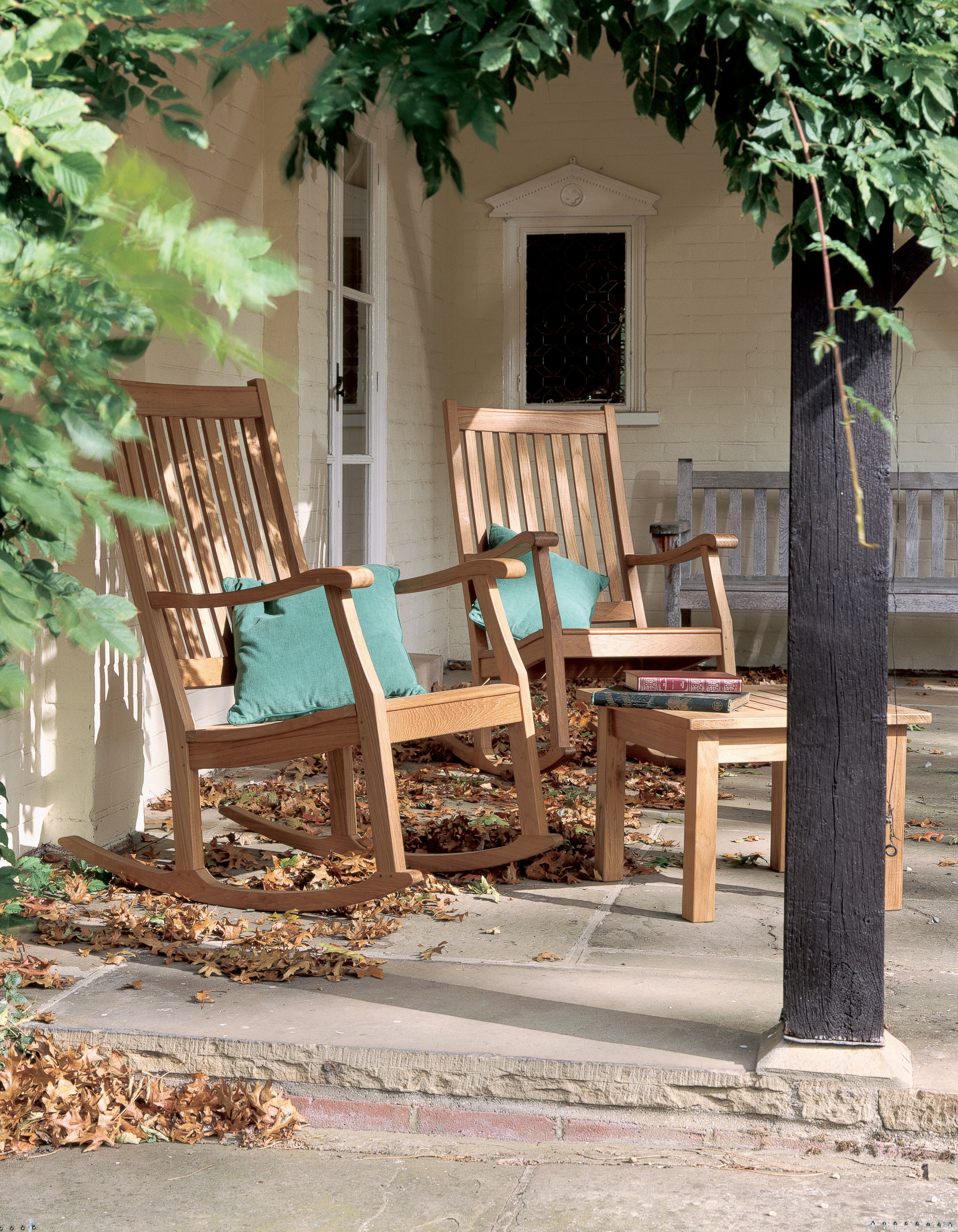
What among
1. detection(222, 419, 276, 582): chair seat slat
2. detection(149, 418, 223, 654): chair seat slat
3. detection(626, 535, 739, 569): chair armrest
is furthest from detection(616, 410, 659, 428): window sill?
detection(149, 418, 223, 654): chair seat slat

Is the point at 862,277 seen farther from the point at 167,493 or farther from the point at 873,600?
the point at 167,493

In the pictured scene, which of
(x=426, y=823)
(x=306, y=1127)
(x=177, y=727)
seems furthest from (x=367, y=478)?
(x=306, y=1127)

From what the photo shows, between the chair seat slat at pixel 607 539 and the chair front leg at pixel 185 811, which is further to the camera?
the chair seat slat at pixel 607 539

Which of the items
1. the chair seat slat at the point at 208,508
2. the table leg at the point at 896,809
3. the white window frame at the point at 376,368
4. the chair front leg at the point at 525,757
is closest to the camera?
the table leg at the point at 896,809

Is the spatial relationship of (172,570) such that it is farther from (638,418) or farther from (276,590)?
(638,418)

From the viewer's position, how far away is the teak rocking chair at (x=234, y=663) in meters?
2.17

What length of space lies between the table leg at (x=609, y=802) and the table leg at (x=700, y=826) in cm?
27

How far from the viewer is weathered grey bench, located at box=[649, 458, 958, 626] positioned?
5473 mm

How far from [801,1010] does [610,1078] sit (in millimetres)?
249

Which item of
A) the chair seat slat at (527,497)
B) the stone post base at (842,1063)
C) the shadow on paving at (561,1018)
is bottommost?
the shadow on paving at (561,1018)

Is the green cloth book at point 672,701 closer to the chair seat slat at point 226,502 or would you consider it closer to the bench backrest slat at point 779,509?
the chair seat slat at point 226,502

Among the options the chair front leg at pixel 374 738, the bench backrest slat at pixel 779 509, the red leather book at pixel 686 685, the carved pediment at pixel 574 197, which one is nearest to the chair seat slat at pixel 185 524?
the chair front leg at pixel 374 738

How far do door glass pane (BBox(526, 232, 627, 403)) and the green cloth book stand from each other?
3.61 m

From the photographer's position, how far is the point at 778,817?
8.23 ft
